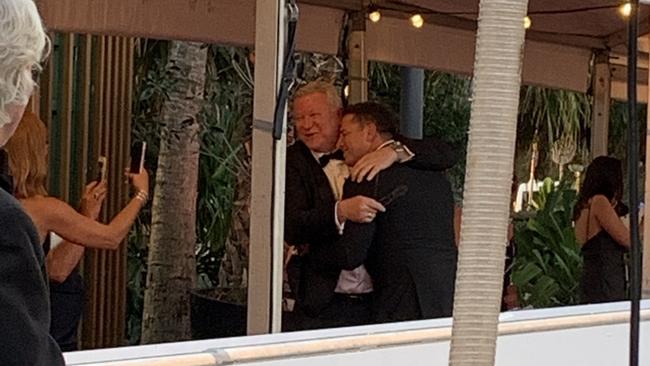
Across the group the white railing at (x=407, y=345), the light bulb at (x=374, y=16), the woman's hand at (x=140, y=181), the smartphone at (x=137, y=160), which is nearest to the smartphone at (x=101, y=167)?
the smartphone at (x=137, y=160)

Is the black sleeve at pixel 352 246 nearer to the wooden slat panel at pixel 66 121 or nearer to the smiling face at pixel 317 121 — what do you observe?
the smiling face at pixel 317 121

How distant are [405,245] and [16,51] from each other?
6.56ft

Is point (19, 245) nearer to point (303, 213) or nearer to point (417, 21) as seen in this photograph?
point (303, 213)

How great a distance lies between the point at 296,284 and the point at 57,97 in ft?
6.39

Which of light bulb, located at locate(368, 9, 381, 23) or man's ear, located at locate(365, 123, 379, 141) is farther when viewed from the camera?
light bulb, located at locate(368, 9, 381, 23)

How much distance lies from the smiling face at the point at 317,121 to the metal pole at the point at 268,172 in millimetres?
837

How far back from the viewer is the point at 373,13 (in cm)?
449

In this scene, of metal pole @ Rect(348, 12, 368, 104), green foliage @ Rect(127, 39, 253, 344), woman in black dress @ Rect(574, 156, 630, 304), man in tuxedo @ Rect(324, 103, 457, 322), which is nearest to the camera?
man in tuxedo @ Rect(324, 103, 457, 322)

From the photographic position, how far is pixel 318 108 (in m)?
3.32

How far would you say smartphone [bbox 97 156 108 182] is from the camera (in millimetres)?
4731

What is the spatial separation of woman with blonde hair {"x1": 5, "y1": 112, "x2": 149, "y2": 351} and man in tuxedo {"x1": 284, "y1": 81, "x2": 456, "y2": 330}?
1.69ft

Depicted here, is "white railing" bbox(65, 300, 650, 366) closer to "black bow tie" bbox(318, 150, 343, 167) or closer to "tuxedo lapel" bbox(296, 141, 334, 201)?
"tuxedo lapel" bbox(296, 141, 334, 201)

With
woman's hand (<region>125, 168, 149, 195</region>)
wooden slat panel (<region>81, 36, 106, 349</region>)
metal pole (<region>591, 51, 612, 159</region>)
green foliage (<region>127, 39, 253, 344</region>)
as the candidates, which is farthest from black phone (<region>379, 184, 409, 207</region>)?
metal pole (<region>591, 51, 612, 159</region>)

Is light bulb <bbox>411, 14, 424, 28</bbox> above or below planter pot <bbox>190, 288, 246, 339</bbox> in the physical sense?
above
